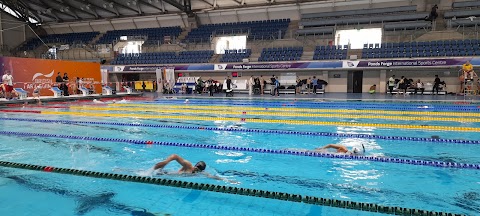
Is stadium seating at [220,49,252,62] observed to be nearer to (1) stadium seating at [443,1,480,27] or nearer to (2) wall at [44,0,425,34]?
(2) wall at [44,0,425,34]

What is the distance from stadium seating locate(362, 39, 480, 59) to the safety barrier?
17.5 metres

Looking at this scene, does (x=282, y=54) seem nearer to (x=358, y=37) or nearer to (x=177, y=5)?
(x=358, y=37)

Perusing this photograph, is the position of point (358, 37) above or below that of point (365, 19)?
below

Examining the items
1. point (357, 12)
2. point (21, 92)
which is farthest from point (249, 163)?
point (357, 12)

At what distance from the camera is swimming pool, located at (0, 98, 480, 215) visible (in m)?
3.02

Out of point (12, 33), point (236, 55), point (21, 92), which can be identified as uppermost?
point (12, 33)

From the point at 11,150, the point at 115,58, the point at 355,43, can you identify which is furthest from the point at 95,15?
the point at 11,150

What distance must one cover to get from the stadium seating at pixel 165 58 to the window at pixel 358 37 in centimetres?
909

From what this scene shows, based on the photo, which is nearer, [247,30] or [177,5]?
[177,5]

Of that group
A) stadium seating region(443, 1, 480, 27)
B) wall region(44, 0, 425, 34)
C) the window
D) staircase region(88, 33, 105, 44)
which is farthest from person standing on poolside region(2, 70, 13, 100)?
stadium seating region(443, 1, 480, 27)

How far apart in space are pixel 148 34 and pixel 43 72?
12.5 metres

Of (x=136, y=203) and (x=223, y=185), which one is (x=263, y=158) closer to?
(x=223, y=185)

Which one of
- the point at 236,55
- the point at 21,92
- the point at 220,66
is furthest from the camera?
the point at 236,55

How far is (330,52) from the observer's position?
20234mm
